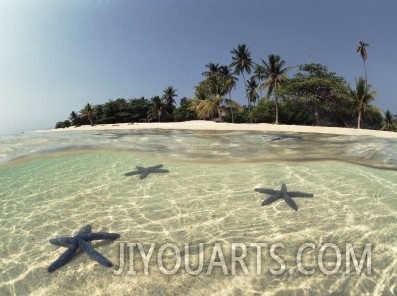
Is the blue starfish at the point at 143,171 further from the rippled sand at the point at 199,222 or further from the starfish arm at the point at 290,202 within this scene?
the starfish arm at the point at 290,202

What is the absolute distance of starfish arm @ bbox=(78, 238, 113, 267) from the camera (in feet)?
17.8

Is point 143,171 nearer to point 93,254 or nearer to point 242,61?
point 93,254

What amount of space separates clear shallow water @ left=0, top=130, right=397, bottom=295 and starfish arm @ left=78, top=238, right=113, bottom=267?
0.22m

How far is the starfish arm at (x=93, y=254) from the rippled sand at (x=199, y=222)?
0.22 m

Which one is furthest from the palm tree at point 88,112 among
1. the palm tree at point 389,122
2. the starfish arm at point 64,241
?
the starfish arm at point 64,241

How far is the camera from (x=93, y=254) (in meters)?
5.46

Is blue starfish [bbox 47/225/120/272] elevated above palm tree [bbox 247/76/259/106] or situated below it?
below

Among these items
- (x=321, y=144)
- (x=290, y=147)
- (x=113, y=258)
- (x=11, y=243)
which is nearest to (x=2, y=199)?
(x=11, y=243)

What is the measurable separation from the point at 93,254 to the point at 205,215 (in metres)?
3.08

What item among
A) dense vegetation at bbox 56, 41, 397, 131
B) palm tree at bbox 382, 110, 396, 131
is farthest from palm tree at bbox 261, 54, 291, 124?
palm tree at bbox 382, 110, 396, 131

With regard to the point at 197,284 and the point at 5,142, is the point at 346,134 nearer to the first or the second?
the point at 197,284

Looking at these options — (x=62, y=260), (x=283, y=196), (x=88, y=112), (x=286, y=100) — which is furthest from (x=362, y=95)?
(x=88, y=112)

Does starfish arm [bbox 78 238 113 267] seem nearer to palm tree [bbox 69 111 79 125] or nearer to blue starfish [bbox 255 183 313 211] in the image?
blue starfish [bbox 255 183 313 211]

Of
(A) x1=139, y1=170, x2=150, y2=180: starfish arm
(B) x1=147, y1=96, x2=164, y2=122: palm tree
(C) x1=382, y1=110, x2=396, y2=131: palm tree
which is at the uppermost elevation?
(B) x1=147, y1=96, x2=164, y2=122: palm tree
